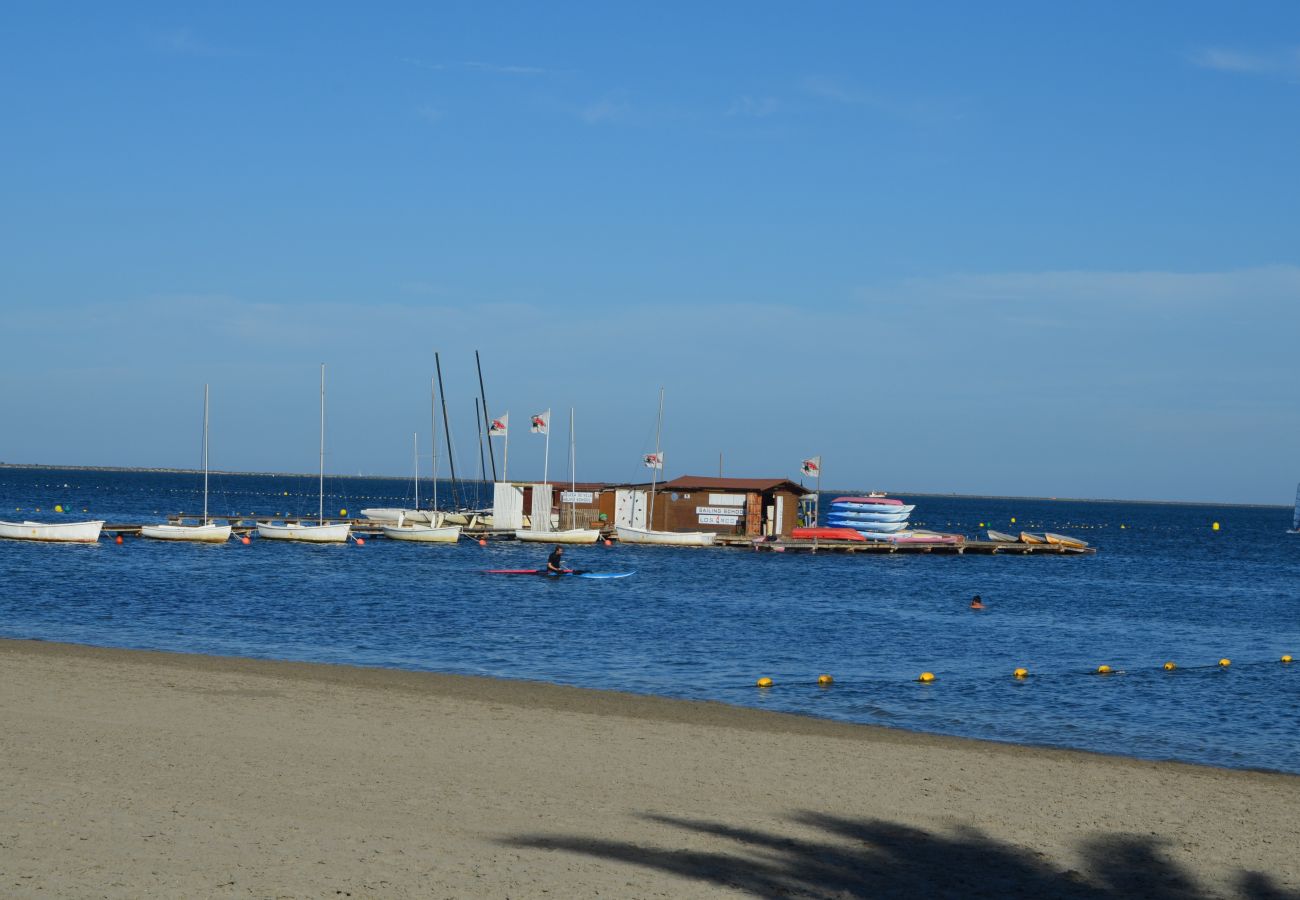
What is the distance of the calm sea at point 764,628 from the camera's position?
26.1m

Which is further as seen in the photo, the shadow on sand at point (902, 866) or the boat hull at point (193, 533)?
the boat hull at point (193, 533)

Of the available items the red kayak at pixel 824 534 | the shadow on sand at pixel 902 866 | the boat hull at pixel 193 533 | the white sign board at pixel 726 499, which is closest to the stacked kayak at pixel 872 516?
the red kayak at pixel 824 534

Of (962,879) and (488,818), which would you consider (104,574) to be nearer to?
(488,818)

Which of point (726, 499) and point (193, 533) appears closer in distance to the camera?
point (193, 533)

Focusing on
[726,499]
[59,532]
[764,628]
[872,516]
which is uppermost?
[726,499]

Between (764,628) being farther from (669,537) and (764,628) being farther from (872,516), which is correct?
(872,516)

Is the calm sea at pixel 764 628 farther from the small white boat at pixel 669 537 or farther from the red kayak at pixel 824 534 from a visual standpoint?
the red kayak at pixel 824 534

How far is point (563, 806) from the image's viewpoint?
47.9 ft

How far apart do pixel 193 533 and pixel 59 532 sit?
694 centimetres

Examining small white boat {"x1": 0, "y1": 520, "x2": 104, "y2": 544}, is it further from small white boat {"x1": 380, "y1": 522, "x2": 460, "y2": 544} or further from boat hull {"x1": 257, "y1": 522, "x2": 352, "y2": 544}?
small white boat {"x1": 380, "y1": 522, "x2": 460, "y2": 544}

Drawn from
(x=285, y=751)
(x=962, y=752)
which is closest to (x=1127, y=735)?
(x=962, y=752)

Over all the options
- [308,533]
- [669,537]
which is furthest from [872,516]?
[308,533]

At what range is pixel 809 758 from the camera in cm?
1866

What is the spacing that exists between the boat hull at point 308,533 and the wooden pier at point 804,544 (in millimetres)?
4231
